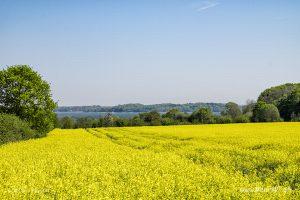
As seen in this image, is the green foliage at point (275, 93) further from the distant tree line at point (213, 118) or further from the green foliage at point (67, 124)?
the green foliage at point (67, 124)

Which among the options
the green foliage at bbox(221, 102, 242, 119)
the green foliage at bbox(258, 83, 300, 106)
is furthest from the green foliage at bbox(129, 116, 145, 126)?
the green foliage at bbox(258, 83, 300, 106)

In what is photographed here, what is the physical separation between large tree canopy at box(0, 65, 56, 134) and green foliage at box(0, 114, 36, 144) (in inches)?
145

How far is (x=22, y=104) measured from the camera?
49.8 m

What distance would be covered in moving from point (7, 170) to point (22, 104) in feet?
107

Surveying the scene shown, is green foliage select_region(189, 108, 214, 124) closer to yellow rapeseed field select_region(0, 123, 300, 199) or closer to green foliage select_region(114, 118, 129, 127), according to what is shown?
green foliage select_region(114, 118, 129, 127)

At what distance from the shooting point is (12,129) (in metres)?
42.4

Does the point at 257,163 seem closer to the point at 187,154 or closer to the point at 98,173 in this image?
the point at 187,154

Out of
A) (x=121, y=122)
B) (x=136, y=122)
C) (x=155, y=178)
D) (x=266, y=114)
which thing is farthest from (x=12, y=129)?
(x=266, y=114)

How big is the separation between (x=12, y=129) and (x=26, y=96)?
7.10 meters

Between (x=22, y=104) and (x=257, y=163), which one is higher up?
(x=22, y=104)

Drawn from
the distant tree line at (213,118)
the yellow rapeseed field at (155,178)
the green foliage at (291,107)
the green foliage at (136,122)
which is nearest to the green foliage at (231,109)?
the distant tree line at (213,118)

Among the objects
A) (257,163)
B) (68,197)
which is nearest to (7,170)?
(68,197)

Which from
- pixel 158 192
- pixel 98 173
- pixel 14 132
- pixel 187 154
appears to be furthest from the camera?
pixel 14 132

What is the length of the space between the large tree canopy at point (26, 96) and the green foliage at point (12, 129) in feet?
12.1
